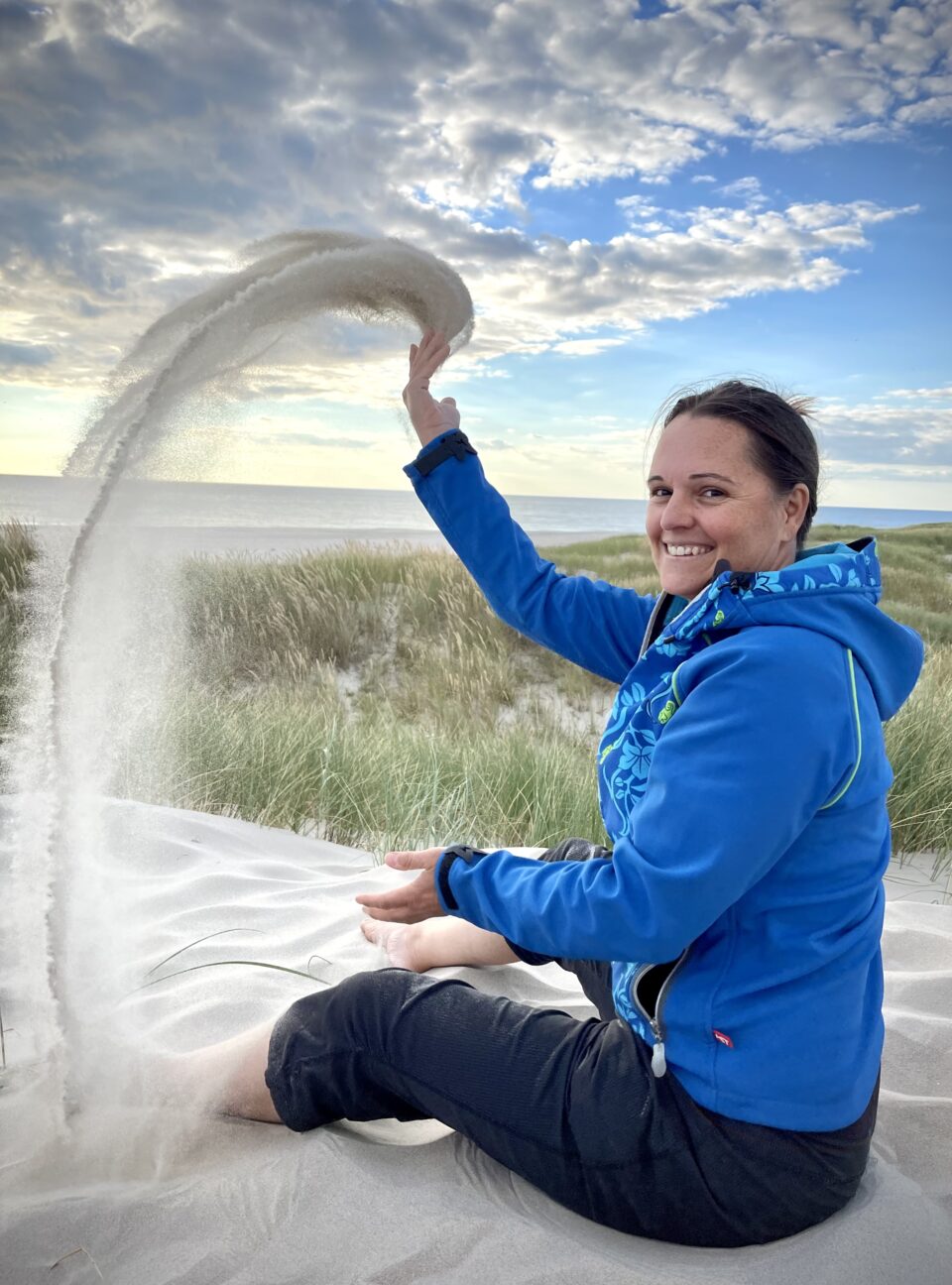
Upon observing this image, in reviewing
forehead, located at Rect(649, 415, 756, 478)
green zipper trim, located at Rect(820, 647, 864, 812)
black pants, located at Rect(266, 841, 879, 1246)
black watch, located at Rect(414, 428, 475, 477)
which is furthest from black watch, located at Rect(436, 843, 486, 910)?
black watch, located at Rect(414, 428, 475, 477)

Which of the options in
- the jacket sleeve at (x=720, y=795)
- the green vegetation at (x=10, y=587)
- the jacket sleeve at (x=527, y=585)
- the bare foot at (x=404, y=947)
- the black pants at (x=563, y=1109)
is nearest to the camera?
the jacket sleeve at (x=720, y=795)

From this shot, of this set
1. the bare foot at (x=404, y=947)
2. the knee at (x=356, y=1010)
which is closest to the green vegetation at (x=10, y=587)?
the bare foot at (x=404, y=947)

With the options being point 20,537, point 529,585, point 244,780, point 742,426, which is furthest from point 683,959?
point 20,537

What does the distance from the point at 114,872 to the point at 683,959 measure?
4.74ft

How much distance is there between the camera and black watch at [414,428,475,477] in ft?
7.76

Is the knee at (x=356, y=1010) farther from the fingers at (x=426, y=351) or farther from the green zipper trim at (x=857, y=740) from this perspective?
the fingers at (x=426, y=351)

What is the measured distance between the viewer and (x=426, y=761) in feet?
16.4

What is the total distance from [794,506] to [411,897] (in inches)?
40.1

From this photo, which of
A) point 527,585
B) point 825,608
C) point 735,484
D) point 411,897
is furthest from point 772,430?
point 411,897

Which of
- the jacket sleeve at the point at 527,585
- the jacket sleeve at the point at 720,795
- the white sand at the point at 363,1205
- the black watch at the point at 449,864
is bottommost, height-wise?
the white sand at the point at 363,1205

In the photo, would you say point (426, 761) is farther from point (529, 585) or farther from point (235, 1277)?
point (235, 1277)

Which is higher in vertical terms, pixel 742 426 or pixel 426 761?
pixel 742 426

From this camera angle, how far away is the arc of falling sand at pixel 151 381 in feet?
6.84

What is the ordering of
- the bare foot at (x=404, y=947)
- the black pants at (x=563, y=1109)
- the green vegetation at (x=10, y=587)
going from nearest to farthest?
the black pants at (x=563, y=1109), the bare foot at (x=404, y=947), the green vegetation at (x=10, y=587)
